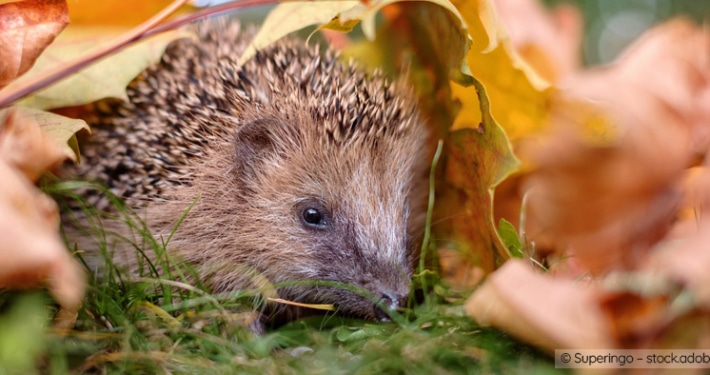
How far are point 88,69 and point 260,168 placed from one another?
48cm

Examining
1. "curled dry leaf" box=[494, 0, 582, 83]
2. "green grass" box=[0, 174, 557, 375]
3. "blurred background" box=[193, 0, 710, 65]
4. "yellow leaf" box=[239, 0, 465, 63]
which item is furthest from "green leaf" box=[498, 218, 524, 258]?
"blurred background" box=[193, 0, 710, 65]

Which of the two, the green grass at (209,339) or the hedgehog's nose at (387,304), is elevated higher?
the green grass at (209,339)

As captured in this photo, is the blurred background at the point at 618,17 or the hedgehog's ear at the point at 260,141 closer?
the hedgehog's ear at the point at 260,141

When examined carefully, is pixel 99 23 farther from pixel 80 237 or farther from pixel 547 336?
pixel 547 336

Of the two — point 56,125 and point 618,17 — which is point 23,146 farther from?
point 618,17

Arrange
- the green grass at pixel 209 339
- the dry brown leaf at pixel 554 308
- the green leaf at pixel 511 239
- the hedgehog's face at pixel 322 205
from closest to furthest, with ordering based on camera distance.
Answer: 1. the dry brown leaf at pixel 554 308
2. the green grass at pixel 209 339
3. the green leaf at pixel 511 239
4. the hedgehog's face at pixel 322 205

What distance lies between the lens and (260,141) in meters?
1.85

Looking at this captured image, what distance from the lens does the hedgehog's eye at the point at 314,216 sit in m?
1.80

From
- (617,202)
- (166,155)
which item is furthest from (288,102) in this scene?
(617,202)

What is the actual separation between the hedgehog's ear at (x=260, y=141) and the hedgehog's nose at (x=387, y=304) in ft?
1.57

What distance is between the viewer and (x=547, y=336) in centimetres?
102

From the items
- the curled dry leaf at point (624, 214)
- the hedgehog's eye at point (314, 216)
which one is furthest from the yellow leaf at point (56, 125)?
the curled dry leaf at point (624, 214)

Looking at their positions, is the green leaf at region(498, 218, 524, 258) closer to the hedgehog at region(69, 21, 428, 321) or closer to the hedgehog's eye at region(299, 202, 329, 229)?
the hedgehog at region(69, 21, 428, 321)

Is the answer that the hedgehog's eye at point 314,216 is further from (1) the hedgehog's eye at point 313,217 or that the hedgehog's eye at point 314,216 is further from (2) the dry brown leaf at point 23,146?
(2) the dry brown leaf at point 23,146
